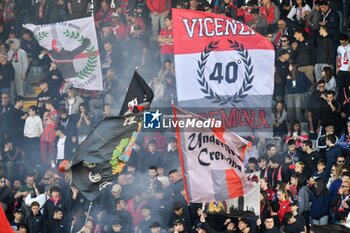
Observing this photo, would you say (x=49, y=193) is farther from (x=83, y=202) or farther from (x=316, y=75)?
(x=316, y=75)

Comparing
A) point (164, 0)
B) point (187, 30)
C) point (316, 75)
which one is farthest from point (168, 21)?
point (187, 30)

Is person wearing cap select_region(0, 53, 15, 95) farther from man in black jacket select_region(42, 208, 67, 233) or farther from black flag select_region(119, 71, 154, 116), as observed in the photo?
black flag select_region(119, 71, 154, 116)

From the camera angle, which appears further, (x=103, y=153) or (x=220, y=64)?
(x=220, y=64)

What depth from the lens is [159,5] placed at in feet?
98.0

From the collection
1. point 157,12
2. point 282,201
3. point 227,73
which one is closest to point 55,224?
point 227,73

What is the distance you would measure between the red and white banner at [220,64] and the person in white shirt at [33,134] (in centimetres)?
505

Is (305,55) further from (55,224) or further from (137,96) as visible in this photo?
(55,224)

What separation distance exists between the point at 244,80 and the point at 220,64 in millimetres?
485

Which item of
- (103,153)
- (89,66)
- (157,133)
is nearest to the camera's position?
(103,153)

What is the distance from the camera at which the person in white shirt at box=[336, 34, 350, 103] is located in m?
26.6

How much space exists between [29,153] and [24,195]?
210 centimetres

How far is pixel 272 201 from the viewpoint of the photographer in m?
23.9

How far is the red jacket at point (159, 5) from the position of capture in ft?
97.8

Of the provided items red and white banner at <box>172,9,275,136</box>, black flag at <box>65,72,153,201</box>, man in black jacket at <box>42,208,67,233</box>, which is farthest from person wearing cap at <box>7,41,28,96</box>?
black flag at <box>65,72,153,201</box>
